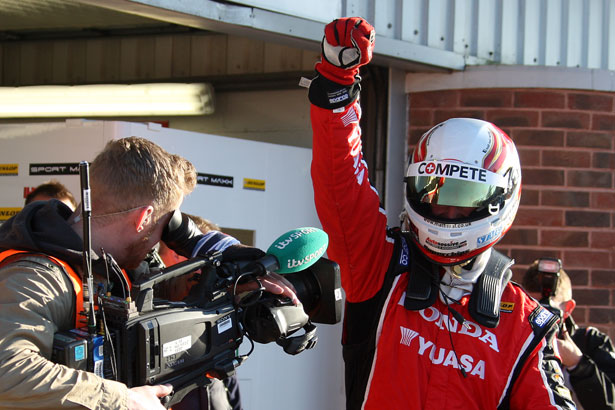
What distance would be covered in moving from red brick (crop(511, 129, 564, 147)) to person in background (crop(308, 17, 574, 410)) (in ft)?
7.73

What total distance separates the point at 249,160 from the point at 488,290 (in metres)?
2.50

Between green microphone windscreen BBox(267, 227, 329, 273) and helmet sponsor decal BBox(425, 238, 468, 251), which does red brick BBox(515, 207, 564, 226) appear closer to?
helmet sponsor decal BBox(425, 238, 468, 251)

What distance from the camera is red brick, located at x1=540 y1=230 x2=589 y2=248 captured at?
4637mm

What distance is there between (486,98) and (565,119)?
0.52 metres

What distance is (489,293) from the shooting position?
7.39 ft

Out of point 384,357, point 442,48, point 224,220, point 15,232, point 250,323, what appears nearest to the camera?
point 15,232

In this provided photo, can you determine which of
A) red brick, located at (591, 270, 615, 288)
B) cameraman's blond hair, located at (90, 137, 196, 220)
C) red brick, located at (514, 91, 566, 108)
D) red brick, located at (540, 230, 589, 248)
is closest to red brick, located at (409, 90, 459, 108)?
red brick, located at (514, 91, 566, 108)

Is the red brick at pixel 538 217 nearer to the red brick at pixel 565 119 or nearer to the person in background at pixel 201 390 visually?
the red brick at pixel 565 119

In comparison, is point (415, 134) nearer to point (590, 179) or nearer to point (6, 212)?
point (590, 179)

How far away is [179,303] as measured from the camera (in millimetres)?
1763

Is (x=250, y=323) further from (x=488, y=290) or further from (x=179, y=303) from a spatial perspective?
(x=488, y=290)

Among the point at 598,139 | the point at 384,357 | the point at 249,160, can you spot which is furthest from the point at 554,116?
the point at 384,357

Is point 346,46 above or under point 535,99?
under

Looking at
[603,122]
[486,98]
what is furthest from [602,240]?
[486,98]
